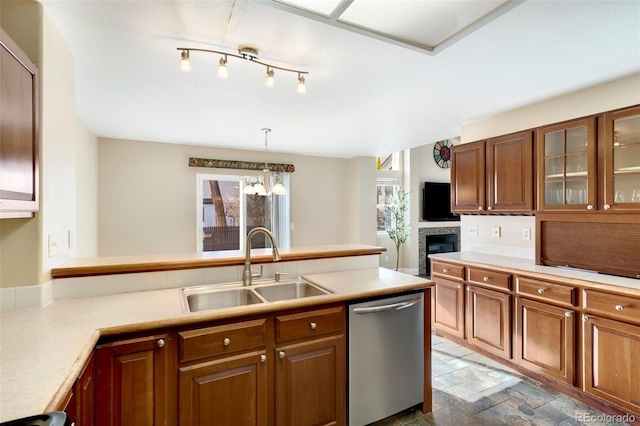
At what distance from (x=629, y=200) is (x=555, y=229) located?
631 millimetres

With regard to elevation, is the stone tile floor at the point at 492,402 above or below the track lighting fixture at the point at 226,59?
below

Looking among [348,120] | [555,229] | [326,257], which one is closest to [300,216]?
[348,120]

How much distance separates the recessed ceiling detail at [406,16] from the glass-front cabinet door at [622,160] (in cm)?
143

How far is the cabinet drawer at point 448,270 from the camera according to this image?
9.78ft

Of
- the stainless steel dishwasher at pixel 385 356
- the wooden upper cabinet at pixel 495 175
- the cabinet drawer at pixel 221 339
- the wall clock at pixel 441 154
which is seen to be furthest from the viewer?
the wall clock at pixel 441 154

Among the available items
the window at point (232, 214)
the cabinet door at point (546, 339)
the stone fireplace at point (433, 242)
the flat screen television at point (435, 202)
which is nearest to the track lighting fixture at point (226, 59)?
the cabinet door at point (546, 339)

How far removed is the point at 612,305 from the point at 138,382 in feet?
9.14

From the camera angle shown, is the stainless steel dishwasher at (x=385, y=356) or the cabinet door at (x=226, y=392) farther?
the stainless steel dishwasher at (x=385, y=356)

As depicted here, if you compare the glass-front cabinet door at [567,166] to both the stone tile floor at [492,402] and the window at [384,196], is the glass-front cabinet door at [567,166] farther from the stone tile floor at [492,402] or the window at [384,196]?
the window at [384,196]

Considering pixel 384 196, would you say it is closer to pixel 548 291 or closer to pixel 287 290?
pixel 548 291

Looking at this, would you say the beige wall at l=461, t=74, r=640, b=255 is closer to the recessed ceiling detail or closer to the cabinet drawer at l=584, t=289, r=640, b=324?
the cabinet drawer at l=584, t=289, r=640, b=324

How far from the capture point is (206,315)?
1.44 m

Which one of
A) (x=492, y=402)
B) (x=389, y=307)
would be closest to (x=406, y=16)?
(x=389, y=307)

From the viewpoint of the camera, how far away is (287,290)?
2174 millimetres
